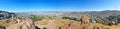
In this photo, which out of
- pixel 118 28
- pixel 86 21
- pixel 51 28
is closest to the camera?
pixel 51 28

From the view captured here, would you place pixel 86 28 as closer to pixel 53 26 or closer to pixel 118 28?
pixel 53 26

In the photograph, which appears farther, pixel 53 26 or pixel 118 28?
pixel 118 28

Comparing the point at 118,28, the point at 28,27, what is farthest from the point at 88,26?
the point at 118,28

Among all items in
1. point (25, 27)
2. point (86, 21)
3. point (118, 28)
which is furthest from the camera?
point (118, 28)

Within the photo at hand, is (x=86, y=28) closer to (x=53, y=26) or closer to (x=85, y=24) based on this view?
(x=85, y=24)

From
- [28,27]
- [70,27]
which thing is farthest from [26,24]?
A: [70,27]

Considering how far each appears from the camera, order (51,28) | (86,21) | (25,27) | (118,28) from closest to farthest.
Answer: (25,27) < (51,28) < (86,21) < (118,28)

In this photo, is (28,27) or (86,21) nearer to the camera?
(28,27)

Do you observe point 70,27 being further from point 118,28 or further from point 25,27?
point 118,28
